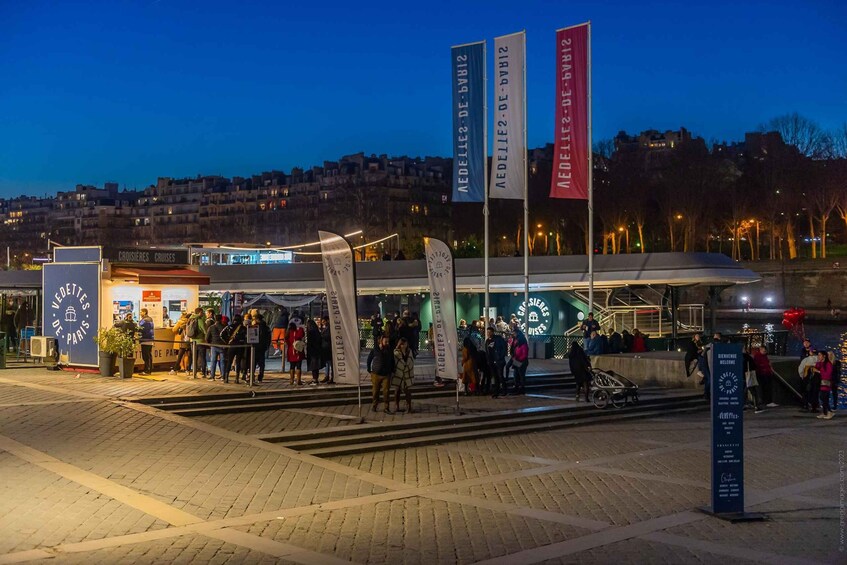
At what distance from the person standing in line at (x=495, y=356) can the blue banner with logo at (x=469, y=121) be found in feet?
24.0

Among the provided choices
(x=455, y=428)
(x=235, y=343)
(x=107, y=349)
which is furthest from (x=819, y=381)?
(x=107, y=349)

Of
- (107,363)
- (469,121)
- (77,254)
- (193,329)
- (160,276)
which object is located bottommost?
(107,363)

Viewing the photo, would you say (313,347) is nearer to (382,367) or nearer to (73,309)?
(382,367)

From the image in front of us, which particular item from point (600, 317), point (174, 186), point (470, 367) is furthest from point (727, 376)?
point (174, 186)

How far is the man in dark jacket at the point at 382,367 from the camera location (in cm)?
1794

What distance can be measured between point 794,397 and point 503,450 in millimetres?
12407

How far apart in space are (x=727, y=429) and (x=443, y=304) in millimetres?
8971

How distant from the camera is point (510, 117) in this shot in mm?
28359

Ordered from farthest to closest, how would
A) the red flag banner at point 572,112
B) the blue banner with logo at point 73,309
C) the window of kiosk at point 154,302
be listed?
the red flag banner at point 572,112 → the window of kiosk at point 154,302 → the blue banner with logo at point 73,309

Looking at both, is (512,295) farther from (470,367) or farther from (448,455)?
(448,455)

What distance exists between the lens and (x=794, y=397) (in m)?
24.6

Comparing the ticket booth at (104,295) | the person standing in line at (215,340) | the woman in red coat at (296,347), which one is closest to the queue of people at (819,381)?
the woman in red coat at (296,347)

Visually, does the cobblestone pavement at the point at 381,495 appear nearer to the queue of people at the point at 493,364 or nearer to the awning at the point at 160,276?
the queue of people at the point at 493,364

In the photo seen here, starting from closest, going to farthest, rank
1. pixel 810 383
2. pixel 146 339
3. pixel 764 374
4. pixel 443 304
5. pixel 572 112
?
pixel 443 304 < pixel 810 383 < pixel 764 374 < pixel 146 339 < pixel 572 112
